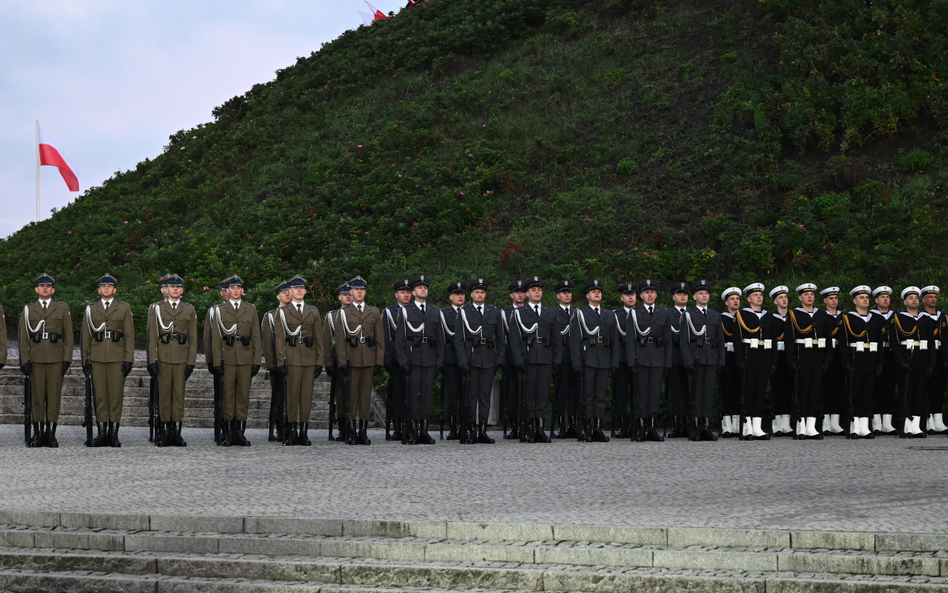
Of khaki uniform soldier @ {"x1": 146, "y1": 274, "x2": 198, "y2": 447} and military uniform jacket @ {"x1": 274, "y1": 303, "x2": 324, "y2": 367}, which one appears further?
military uniform jacket @ {"x1": 274, "y1": 303, "x2": 324, "y2": 367}

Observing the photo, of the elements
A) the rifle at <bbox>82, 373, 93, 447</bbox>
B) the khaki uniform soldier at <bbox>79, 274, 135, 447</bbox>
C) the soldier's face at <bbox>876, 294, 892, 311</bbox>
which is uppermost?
the soldier's face at <bbox>876, 294, 892, 311</bbox>

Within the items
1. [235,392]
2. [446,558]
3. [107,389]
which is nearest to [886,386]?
[235,392]

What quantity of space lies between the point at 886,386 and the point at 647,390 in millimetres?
3301

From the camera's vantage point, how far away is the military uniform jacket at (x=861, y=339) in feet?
45.3

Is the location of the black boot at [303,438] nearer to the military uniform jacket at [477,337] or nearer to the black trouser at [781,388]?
the military uniform jacket at [477,337]

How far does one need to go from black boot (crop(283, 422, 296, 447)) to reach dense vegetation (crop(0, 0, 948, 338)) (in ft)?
23.0

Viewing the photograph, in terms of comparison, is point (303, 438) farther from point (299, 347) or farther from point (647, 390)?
point (647, 390)

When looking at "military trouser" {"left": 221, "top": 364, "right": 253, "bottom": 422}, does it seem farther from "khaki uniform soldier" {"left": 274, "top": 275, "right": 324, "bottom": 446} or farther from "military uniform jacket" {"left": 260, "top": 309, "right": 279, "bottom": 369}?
"military uniform jacket" {"left": 260, "top": 309, "right": 279, "bottom": 369}

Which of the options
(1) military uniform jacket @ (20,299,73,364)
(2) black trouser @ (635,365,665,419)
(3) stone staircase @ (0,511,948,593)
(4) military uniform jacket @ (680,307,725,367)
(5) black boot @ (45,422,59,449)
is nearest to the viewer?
(3) stone staircase @ (0,511,948,593)

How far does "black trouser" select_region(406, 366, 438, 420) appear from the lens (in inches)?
512

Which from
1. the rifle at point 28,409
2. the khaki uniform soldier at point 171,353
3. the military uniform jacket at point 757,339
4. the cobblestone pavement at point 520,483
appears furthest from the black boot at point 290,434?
the military uniform jacket at point 757,339

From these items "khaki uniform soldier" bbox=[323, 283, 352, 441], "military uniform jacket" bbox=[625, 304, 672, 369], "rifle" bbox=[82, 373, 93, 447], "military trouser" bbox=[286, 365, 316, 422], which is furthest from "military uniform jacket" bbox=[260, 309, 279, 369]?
"military uniform jacket" bbox=[625, 304, 672, 369]

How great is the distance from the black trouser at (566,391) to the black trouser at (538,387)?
47 cm

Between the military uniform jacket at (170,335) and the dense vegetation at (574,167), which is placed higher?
the dense vegetation at (574,167)
